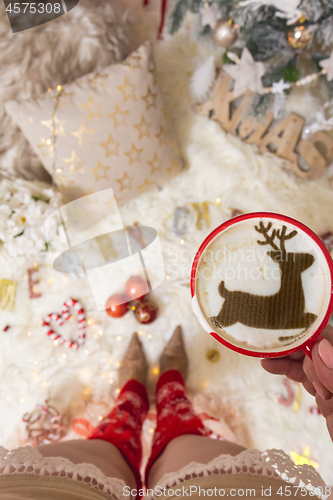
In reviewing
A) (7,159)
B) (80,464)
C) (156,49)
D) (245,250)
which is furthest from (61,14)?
(80,464)

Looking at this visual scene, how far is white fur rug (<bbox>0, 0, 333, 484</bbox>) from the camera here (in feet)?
3.55

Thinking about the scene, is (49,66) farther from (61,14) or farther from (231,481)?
(231,481)

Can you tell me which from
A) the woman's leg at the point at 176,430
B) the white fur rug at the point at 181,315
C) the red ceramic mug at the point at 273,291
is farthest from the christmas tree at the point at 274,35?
the woman's leg at the point at 176,430

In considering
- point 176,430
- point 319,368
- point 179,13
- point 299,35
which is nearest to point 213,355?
point 176,430

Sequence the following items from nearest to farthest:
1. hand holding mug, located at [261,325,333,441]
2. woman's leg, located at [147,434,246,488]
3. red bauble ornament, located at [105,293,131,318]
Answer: hand holding mug, located at [261,325,333,441] < woman's leg, located at [147,434,246,488] < red bauble ornament, located at [105,293,131,318]

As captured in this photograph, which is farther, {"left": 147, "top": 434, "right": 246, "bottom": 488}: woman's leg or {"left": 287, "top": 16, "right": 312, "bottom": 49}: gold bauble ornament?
{"left": 287, "top": 16, "right": 312, "bottom": 49}: gold bauble ornament

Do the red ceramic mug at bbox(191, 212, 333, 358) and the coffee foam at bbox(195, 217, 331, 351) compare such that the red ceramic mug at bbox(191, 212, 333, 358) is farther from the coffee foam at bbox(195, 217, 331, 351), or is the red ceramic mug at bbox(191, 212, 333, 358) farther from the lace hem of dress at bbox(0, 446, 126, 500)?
the lace hem of dress at bbox(0, 446, 126, 500)

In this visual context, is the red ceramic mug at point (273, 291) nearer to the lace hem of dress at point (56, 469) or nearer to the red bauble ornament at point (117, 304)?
the lace hem of dress at point (56, 469)

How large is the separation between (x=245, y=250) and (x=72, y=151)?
61 centimetres

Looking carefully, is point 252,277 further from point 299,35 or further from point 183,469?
point 299,35

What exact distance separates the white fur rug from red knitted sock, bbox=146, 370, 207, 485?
0.29ft

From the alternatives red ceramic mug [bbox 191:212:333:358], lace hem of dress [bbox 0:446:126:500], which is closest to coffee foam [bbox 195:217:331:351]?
red ceramic mug [bbox 191:212:333:358]

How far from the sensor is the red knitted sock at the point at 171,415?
92 centimetres

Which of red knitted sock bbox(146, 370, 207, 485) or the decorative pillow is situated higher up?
the decorative pillow
